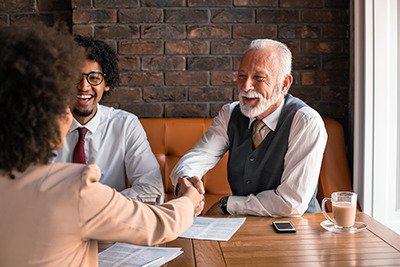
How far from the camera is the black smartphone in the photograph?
1.66 metres

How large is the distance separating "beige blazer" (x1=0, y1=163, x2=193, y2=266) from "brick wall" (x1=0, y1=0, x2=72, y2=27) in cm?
217

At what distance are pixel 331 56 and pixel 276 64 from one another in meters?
0.95

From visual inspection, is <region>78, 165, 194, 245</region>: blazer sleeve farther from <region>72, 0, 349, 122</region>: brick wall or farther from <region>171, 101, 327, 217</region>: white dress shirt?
<region>72, 0, 349, 122</region>: brick wall

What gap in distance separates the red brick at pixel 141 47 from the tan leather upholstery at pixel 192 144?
1.25 feet

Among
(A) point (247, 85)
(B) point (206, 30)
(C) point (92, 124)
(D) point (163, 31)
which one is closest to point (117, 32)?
(D) point (163, 31)

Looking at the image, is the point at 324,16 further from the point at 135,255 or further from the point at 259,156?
the point at 135,255

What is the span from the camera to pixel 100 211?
1.07 m

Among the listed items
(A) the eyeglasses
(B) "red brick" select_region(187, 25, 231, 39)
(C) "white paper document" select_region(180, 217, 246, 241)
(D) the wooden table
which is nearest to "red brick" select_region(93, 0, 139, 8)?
(B) "red brick" select_region(187, 25, 231, 39)

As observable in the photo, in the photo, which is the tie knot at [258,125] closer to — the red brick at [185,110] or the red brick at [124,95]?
the red brick at [185,110]

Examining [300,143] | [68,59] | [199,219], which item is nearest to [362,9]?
A: [300,143]

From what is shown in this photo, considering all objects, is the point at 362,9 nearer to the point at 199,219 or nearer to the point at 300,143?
the point at 300,143

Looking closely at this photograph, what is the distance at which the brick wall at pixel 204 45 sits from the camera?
2998 millimetres

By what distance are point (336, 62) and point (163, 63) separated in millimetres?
951

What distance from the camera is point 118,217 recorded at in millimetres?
1101
